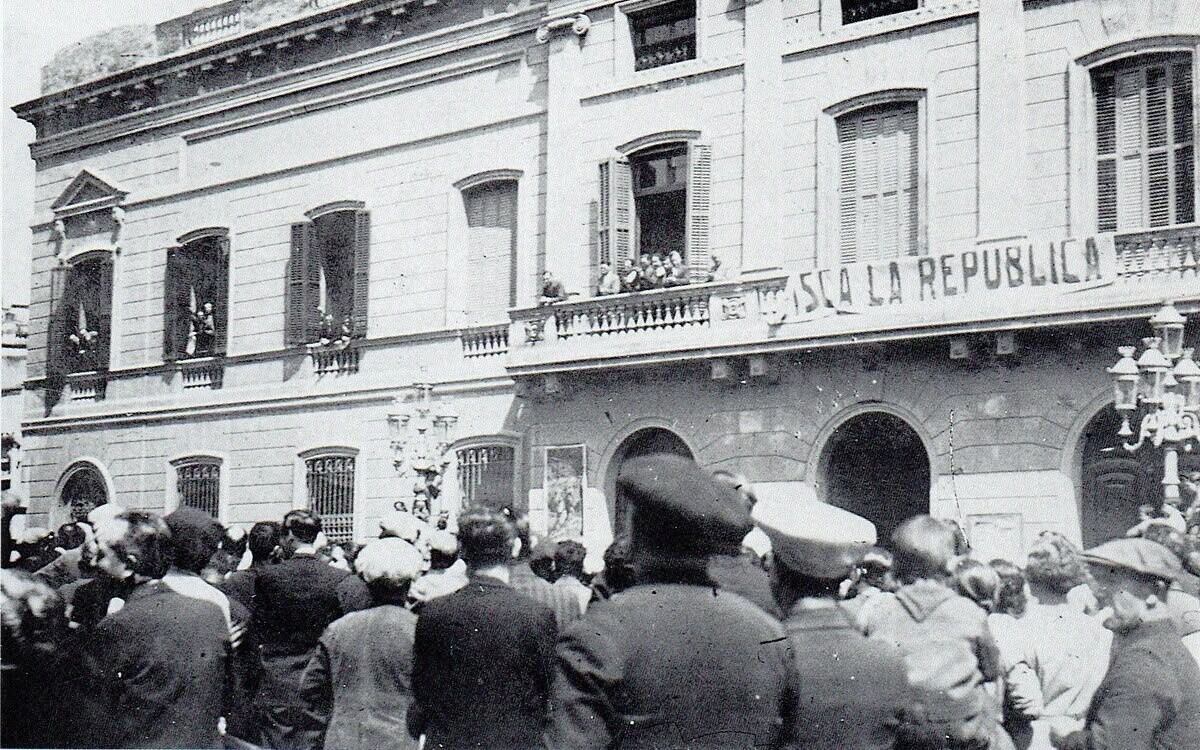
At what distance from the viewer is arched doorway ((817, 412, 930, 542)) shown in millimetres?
12523

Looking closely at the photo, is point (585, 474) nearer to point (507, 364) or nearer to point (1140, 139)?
point (507, 364)

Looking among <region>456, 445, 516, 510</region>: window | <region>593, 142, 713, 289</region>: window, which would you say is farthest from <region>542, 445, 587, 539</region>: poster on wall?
<region>593, 142, 713, 289</region>: window

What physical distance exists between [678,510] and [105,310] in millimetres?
13614

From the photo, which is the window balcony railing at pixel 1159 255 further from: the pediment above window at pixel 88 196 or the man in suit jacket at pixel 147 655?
the pediment above window at pixel 88 196

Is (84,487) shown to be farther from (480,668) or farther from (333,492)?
(480,668)

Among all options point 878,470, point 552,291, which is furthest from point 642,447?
point 878,470

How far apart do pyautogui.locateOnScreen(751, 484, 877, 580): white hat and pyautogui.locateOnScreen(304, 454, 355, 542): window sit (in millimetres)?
11506

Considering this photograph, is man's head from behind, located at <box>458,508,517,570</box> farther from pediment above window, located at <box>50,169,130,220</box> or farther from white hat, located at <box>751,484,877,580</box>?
pediment above window, located at <box>50,169,130,220</box>

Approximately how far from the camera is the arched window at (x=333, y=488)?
14.8 meters

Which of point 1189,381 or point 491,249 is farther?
point 491,249

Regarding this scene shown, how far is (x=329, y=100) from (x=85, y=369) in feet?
13.9

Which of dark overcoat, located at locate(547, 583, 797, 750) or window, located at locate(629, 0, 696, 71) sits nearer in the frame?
dark overcoat, located at locate(547, 583, 797, 750)

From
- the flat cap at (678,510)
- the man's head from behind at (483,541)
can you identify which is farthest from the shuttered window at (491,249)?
the flat cap at (678,510)

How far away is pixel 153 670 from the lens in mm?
4898
